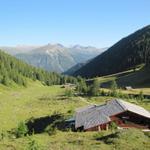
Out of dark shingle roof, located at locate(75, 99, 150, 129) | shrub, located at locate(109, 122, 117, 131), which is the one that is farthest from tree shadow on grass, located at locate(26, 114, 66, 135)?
shrub, located at locate(109, 122, 117, 131)

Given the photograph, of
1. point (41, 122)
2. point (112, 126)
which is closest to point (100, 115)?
point (112, 126)

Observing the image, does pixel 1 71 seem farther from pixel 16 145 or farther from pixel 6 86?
pixel 16 145

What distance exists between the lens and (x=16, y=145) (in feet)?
127

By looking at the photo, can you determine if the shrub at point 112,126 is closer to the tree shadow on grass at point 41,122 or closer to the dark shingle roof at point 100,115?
the dark shingle roof at point 100,115

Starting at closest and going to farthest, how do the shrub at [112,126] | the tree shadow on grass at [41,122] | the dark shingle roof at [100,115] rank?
the dark shingle roof at [100,115]
the shrub at [112,126]
the tree shadow on grass at [41,122]

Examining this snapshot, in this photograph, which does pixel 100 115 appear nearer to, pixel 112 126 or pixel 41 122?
pixel 112 126

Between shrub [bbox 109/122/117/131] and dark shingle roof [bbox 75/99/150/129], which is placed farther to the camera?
shrub [bbox 109/122/117/131]

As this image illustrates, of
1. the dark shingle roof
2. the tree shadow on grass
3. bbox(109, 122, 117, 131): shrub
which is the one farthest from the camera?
the tree shadow on grass

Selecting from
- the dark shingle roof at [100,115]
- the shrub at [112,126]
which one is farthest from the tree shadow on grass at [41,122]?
the shrub at [112,126]

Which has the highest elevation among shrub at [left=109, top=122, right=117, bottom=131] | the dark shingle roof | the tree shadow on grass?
the dark shingle roof

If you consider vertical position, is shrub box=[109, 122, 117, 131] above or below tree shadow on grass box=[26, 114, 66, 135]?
above

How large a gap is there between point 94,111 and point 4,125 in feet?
68.6

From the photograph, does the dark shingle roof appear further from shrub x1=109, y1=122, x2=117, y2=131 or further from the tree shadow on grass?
the tree shadow on grass

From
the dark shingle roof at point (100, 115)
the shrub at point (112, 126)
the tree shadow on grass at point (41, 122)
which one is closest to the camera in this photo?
the dark shingle roof at point (100, 115)
